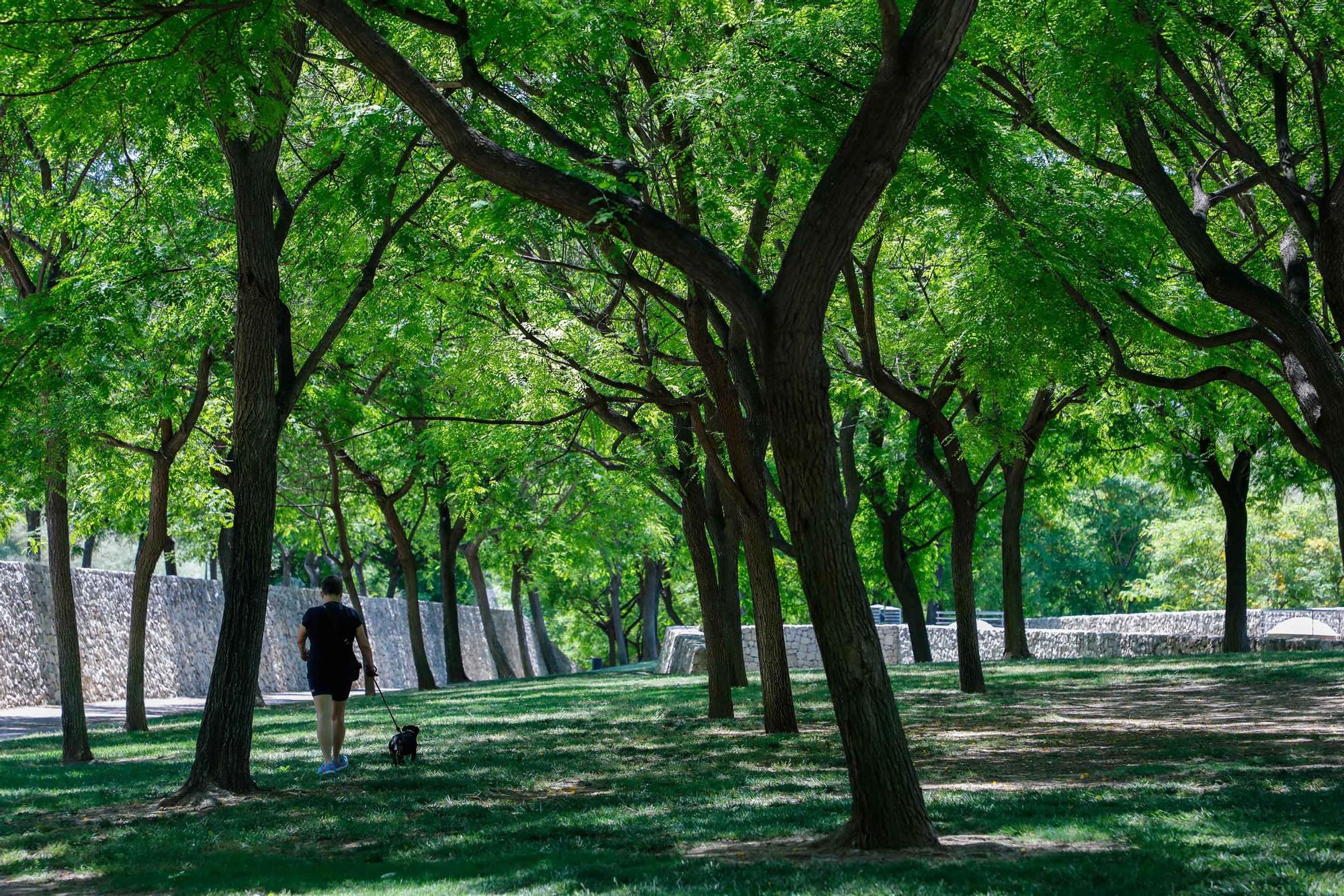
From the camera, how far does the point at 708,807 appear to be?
8352 mm

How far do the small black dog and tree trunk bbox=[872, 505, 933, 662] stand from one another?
17.3m

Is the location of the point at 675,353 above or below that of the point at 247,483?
above

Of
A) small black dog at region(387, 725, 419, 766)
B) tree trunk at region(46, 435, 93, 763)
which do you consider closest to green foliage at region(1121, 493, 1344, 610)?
small black dog at region(387, 725, 419, 766)

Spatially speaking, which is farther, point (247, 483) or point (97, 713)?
point (97, 713)

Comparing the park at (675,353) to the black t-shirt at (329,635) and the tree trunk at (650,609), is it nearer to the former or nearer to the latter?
the black t-shirt at (329,635)

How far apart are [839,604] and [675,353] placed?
380 inches

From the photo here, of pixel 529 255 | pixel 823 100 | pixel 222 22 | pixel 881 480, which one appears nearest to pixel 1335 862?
pixel 823 100

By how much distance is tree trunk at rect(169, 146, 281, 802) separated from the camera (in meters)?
9.36

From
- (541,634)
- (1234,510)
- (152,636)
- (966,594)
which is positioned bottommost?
(541,634)

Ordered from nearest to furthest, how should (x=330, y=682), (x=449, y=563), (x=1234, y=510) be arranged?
(x=330, y=682), (x=1234, y=510), (x=449, y=563)

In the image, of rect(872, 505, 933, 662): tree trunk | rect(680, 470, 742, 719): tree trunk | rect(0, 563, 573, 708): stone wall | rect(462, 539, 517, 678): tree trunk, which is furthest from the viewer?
rect(462, 539, 517, 678): tree trunk

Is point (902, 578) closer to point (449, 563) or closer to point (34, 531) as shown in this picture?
point (449, 563)

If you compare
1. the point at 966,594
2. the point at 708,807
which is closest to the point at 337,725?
the point at 708,807

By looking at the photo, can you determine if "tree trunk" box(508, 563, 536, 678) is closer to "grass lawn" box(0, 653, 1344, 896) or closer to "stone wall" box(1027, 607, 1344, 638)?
"stone wall" box(1027, 607, 1344, 638)
